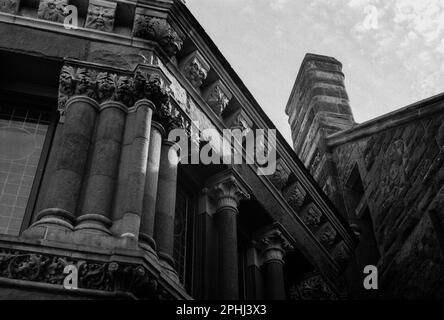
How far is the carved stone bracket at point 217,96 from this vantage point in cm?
1084

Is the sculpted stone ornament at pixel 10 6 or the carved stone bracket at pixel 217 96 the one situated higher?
the sculpted stone ornament at pixel 10 6

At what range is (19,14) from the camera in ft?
31.9

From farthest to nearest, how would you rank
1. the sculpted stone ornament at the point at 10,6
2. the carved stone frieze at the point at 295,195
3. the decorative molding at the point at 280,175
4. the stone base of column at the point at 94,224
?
the carved stone frieze at the point at 295,195, the decorative molding at the point at 280,175, the sculpted stone ornament at the point at 10,6, the stone base of column at the point at 94,224

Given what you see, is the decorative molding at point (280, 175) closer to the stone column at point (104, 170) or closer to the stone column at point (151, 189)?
the stone column at point (151, 189)

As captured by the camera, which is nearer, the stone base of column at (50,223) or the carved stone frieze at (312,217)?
the stone base of column at (50,223)

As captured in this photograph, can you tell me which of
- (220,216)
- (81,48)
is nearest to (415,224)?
(220,216)

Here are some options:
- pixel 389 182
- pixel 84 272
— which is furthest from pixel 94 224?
pixel 389 182

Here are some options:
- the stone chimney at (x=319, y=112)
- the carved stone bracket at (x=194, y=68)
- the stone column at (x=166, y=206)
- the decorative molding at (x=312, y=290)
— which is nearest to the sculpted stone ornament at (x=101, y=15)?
the carved stone bracket at (x=194, y=68)

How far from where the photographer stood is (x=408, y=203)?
1405 cm

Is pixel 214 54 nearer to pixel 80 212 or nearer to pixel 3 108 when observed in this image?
pixel 3 108

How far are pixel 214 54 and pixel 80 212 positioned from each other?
14.4ft

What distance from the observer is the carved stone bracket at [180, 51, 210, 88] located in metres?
10.5

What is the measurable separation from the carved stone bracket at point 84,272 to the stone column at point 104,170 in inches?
A: 21.9

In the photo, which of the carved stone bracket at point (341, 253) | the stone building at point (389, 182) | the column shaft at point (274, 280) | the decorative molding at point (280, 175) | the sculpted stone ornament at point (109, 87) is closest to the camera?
the sculpted stone ornament at point (109, 87)
